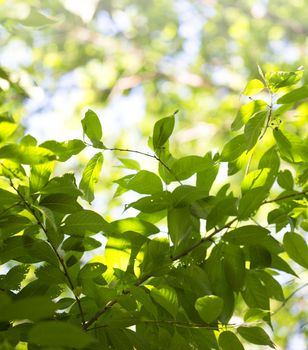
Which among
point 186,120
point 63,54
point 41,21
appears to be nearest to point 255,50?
point 186,120

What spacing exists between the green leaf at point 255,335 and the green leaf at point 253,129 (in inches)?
9.4

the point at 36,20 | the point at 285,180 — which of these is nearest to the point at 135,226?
the point at 285,180

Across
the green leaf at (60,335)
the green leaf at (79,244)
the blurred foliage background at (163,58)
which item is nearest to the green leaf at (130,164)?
the green leaf at (79,244)

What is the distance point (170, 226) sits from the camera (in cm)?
64

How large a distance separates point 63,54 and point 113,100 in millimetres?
1836

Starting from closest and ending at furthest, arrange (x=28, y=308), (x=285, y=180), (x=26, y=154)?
(x=28, y=308) → (x=26, y=154) → (x=285, y=180)

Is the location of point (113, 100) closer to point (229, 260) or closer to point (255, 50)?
point (255, 50)

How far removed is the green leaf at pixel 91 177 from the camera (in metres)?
0.69

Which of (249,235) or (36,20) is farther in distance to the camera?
(36,20)

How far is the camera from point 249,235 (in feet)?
2.13

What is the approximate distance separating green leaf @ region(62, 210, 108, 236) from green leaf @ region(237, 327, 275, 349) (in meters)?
0.23

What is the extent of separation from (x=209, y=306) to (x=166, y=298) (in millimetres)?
52

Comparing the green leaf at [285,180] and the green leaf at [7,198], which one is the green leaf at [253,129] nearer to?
the green leaf at [285,180]

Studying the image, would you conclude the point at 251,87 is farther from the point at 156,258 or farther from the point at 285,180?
the point at 156,258
